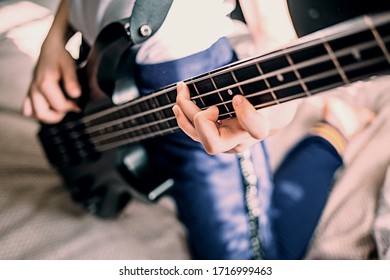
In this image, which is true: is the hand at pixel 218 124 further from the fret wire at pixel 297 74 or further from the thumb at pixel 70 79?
the thumb at pixel 70 79

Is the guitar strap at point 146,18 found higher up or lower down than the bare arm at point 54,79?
higher up

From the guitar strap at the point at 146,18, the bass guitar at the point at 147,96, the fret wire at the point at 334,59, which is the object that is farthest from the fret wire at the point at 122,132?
the fret wire at the point at 334,59

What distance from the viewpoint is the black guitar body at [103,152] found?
565 millimetres

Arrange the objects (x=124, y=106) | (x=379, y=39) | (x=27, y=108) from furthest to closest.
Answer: (x=27, y=108) < (x=124, y=106) < (x=379, y=39)

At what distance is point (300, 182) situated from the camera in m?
0.70

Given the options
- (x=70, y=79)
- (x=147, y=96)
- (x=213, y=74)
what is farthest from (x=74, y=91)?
(x=213, y=74)

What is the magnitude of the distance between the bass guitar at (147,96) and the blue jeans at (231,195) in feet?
0.12

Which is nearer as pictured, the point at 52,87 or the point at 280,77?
the point at 280,77

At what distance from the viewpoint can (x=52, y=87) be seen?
64cm

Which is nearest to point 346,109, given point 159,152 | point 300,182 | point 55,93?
point 300,182

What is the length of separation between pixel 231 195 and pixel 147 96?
20 cm

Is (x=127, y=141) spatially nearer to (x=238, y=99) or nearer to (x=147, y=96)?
(x=147, y=96)

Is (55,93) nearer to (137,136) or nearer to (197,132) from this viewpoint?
(137,136)

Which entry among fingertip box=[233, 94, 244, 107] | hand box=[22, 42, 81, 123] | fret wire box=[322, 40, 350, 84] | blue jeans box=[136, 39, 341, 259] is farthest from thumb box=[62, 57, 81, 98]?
fret wire box=[322, 40, 350, 84]
